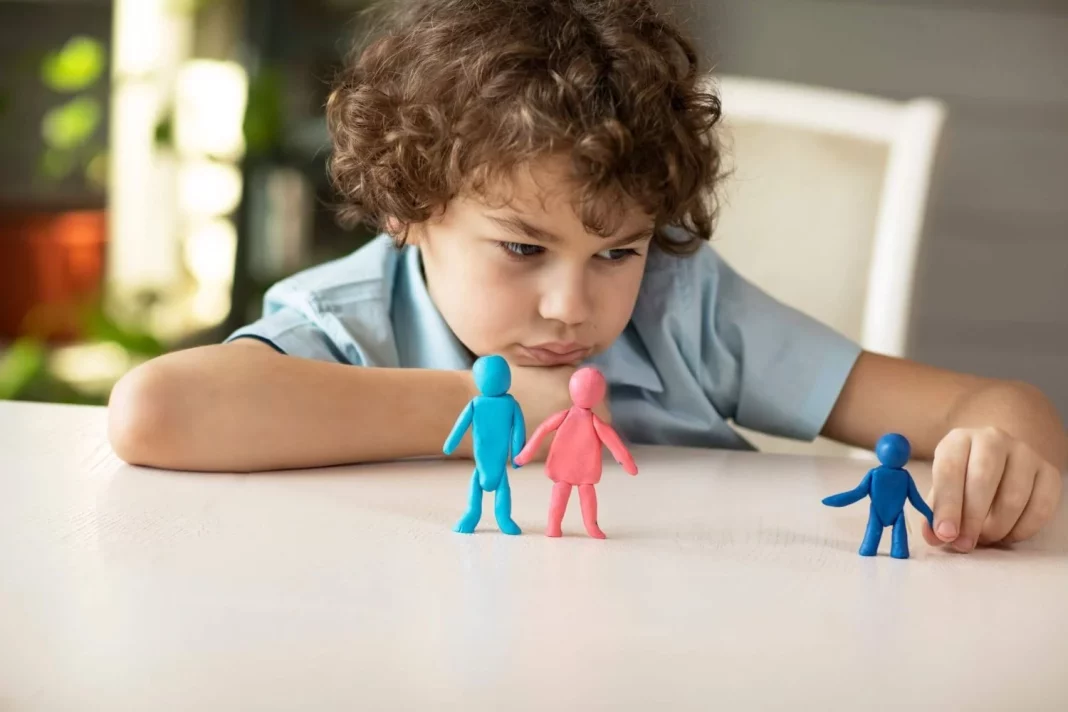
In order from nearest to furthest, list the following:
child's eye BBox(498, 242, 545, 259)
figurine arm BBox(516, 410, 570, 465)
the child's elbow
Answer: figurine arm BBox(516, 410, 570, 465) → the child's elbow → child's eye BBox(498, 242, 545, 259)

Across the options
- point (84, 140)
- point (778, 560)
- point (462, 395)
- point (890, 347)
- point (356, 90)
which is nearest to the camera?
point (778, 560)

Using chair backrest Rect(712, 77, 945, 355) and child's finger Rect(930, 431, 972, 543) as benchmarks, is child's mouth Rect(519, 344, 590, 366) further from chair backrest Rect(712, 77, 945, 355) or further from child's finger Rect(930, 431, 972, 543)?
chair backrest Rect(712, 77, 945, 355)

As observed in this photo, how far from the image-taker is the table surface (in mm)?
425

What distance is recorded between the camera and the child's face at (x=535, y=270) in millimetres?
852

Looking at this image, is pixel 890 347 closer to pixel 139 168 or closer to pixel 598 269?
pixel 598 269

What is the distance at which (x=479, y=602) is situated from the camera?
52 cm

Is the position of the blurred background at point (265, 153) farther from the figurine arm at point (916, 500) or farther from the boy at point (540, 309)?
the figurine arm at point (916, 500)

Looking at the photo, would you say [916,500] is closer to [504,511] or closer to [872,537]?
[872,537]

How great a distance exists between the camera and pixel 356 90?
3.43 feet

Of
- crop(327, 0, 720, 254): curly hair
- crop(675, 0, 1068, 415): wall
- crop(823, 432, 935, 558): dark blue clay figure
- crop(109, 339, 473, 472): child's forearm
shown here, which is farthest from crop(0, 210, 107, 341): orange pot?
crop(823, 432, 935, 558): dark blue clay figure

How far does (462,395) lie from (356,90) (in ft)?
1.05

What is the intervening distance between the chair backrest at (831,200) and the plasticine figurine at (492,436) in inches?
29.4

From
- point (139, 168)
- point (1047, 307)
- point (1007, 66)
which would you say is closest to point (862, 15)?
point (1007, 66)

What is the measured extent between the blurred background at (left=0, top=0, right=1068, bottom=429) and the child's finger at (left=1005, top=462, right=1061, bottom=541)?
1826mm
